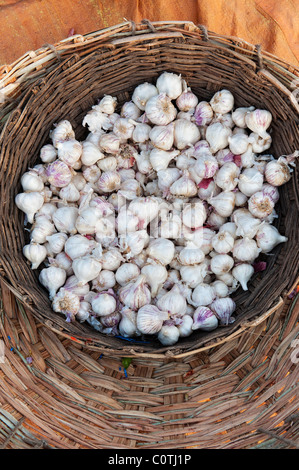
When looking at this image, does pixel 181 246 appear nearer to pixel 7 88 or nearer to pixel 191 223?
pixel 191 223

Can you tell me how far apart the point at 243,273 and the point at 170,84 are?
62cm

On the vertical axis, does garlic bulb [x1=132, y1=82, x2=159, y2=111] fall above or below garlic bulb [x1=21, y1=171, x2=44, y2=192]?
above

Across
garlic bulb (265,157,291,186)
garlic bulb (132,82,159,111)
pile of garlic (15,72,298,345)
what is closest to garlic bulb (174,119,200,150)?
pile of garlic (15,72,298,345)

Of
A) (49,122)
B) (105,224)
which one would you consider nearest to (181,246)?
(105,224)

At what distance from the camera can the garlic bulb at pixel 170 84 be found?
4.64ft

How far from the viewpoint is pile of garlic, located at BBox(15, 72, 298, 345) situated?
1319 millimetres

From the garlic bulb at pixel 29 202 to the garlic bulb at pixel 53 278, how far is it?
181 mm

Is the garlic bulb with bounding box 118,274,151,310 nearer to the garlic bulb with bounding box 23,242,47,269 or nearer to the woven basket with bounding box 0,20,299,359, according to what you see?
the woven basket with bounding box 0,20,299,359

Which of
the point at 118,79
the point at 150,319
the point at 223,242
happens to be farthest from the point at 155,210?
the point at 118,79

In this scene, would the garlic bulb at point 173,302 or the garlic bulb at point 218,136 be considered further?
the garlic bulb at point 218,136

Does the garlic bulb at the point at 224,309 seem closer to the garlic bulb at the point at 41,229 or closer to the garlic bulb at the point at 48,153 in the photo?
the garlic bulb at the point at 41,229

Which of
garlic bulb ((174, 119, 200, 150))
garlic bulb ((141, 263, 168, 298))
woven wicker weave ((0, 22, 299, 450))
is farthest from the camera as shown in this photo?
garlic bulb ((174, 119, 200, 150))

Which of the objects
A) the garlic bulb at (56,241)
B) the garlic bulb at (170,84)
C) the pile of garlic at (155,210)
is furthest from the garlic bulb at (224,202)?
the garlic bulb at (56,241)

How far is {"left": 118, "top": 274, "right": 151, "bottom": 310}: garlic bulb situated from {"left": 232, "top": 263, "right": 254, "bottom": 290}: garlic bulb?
0.27 meters
